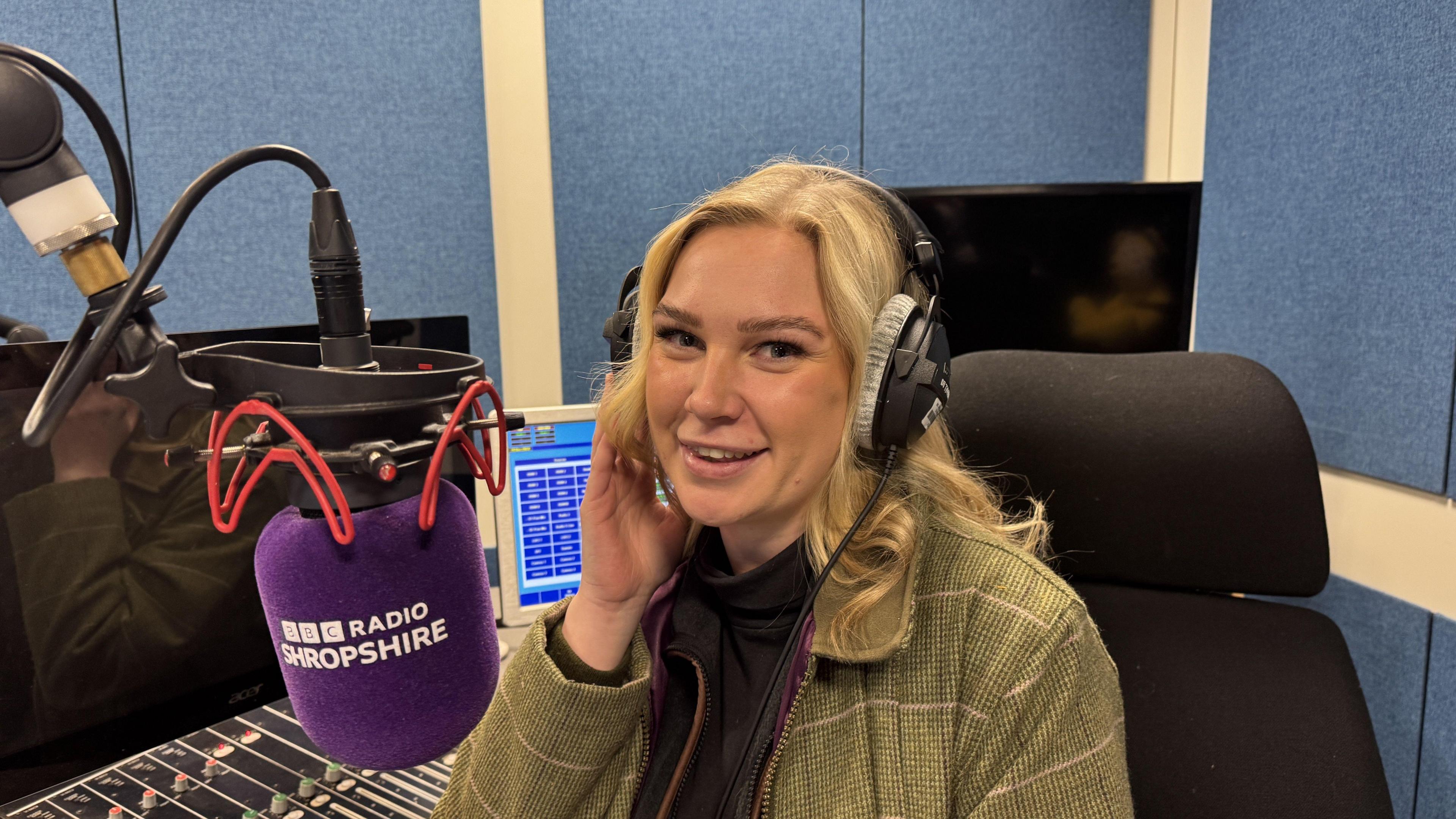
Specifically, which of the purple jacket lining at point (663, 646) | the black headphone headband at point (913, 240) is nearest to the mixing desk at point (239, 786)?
the purple jacket lining at point (663, 646)

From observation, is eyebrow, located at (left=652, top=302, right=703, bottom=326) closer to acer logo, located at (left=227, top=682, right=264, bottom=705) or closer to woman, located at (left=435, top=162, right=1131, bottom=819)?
woman, located at (left=435, top=162, right=1131, bottom=819)

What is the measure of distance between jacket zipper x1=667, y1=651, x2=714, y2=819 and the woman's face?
15 centimetres

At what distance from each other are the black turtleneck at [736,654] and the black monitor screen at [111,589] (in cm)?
49

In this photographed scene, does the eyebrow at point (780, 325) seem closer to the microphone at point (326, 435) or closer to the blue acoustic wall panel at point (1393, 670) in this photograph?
the microphone at point (326, 435)

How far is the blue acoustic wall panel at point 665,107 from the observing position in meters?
2.04

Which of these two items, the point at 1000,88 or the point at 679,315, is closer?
the point at 679,315

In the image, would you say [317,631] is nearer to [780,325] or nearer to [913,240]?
[780,325]

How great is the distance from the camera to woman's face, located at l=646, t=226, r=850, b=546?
87 cm

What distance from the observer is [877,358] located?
2.79ft

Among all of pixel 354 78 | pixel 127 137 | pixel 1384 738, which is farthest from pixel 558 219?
pixel 1384 738

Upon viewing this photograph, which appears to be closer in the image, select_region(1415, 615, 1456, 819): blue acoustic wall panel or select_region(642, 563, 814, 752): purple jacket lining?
select_region(642, 563, 814, 752): purple jacket lining

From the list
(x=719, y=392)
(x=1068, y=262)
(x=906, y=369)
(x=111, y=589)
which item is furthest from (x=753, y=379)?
(x=1068, y=262)

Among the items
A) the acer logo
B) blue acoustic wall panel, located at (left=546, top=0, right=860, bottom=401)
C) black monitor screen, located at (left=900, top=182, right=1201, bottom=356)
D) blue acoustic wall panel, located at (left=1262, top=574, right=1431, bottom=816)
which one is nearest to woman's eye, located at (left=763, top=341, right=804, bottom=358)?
the acer logo

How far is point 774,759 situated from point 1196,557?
54 cm
